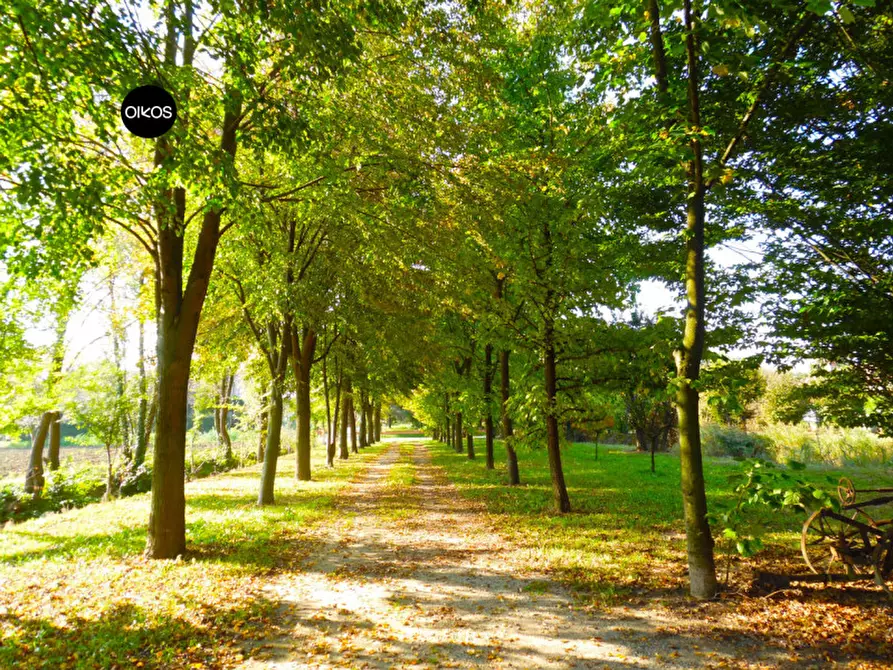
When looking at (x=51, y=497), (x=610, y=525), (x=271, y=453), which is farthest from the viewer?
(x=51, y=497)

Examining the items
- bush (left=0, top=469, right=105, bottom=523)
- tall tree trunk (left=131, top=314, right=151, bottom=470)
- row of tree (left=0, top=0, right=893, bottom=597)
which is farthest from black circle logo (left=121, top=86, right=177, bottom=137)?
tall tree trunk (left=131, top=314, right=151, bottom=470)

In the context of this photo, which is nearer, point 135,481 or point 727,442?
point 135,481

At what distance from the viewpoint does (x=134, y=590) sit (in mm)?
6277

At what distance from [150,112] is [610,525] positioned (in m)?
11.1

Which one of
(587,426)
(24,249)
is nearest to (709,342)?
(587,426)

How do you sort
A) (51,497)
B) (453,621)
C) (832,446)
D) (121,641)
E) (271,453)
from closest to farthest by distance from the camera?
1. (121,641)
2. (453,621)
3. (271,453)
4. (51,497)
5. (832,446)

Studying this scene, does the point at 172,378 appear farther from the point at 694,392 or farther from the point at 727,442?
the point at 727,442

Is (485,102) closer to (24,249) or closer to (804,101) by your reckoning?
→ (804,101)

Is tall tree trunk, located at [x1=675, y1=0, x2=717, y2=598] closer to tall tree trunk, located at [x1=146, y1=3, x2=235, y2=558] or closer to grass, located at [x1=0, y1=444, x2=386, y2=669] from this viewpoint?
grass, located at [x1=0, y1=444, x2=386, y2=669]

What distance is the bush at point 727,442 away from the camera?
110 ft

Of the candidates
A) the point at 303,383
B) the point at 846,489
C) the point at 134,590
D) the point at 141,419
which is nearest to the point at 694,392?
the point at 846,489

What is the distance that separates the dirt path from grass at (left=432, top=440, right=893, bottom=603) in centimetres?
74

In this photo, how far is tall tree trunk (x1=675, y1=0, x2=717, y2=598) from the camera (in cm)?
601

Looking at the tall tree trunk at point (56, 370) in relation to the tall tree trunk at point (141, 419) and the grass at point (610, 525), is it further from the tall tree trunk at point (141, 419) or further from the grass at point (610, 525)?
the grass at point (610, 525)
